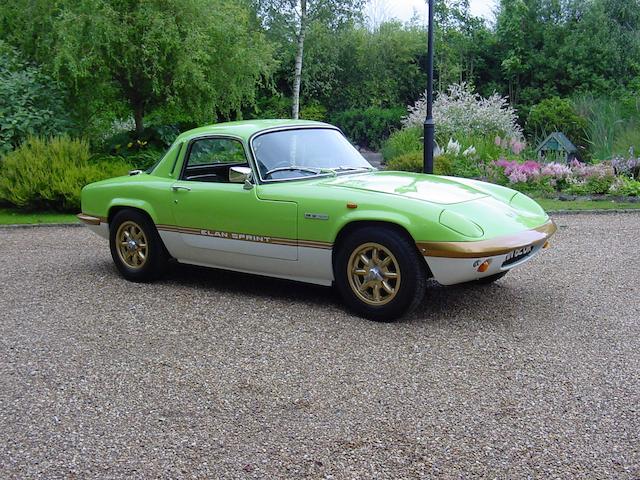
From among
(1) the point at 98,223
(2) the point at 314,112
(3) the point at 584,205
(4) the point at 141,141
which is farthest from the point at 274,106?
(1) the point at 98,223

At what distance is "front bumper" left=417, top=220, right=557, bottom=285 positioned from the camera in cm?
521

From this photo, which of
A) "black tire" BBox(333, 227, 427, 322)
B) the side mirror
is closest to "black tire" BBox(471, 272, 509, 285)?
"black tire" BBox(333, 227, 427, 322)

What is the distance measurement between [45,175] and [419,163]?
20.7ft

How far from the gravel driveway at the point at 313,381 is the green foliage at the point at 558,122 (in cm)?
1125

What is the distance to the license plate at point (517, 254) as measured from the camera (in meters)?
5.45

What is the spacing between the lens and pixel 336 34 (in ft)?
79.5

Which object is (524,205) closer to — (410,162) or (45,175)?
(410,162)

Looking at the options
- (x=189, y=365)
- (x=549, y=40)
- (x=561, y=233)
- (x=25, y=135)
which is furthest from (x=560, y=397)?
(x=549, y=40)

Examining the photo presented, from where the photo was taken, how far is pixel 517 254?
5.54m

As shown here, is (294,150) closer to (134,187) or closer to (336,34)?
(134,187)

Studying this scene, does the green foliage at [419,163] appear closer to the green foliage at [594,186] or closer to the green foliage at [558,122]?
the green foliage at [594,186]

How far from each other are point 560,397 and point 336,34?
70.1ft

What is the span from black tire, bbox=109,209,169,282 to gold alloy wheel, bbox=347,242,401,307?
209 centimetres

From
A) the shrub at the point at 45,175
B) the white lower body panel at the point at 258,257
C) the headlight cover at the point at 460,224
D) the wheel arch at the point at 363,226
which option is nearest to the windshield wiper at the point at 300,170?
the white lower body panel at the point at 258,257
